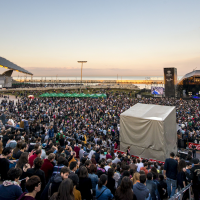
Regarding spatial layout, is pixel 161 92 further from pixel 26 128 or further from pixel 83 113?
pixel 26 128

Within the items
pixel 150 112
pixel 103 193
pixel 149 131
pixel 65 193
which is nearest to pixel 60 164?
pixel 103 193

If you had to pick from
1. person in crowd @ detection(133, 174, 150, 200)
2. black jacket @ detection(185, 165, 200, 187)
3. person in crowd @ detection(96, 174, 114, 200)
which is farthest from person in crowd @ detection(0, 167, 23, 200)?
black jacket @ detection(185, 165, 200, 187)

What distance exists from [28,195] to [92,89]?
59.5 meters

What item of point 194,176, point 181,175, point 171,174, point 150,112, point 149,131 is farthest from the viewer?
point 150,112

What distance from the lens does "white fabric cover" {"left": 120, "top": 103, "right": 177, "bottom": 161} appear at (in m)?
9.04

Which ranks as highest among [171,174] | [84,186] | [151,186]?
[84,186]

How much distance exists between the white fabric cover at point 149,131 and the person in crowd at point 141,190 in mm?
6296

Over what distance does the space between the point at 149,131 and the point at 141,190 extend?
21.4 ft

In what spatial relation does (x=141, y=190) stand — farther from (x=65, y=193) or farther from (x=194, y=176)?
(x=194, y=176)

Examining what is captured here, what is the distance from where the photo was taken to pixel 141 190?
3109 mm

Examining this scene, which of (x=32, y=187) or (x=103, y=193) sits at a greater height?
(x=32, y=187)

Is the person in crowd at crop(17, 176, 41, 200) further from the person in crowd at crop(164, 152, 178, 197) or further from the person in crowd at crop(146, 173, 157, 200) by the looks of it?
the person in crowd at crop(164, 152, 178, 197)

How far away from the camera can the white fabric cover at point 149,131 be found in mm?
9039

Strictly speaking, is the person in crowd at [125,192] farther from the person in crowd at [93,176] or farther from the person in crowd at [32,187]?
the person in crowd at [32,187]
